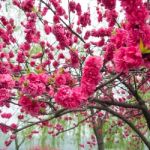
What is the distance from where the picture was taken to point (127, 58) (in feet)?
5.75

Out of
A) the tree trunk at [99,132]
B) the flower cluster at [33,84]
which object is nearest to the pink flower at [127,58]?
the flower cluster at [33,84]

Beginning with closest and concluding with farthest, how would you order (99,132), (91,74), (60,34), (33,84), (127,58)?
(127,58)
(91,74)
(33,84)
(60,34)
(99,132)

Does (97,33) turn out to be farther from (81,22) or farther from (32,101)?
(32,101)

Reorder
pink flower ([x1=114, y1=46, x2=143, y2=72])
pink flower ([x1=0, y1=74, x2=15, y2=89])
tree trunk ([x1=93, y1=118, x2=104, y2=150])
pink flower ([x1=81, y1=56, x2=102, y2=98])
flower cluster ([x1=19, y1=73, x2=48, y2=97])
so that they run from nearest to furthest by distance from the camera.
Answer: pink flower ([x1=114, y1=46, x2=143, y2=72]) → pink flower ([x1=81, y1=56, x2=102, y2=98]) → flower cluster ([x1=19, y1=73, x2=48, y2=97]) → pink flower ([x1=0, y1=74, x2=15, y2=89]) → tree trunk ([x1=93, y1=118, x2=104, y2=150])

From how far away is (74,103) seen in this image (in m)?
1.96

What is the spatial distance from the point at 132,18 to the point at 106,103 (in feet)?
6.23

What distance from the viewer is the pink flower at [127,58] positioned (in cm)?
174

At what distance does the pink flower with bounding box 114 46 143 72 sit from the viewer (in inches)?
68.4

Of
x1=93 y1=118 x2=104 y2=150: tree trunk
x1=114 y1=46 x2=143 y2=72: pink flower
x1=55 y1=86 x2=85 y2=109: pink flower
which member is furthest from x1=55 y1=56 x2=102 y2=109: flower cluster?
x1=93 y1=118 x2=104 y2=150: tree trunk

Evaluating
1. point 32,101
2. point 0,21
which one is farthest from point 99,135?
point 32,101

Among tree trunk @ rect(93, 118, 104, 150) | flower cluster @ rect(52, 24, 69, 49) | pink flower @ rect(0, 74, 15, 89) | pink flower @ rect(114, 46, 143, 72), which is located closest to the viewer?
pink flower @ rect(114, 46, 143, 72)

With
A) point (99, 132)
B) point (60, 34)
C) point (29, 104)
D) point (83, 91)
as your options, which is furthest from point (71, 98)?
point (99, 132)

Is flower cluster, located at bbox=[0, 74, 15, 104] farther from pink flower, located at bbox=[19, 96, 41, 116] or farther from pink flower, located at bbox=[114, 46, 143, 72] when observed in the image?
pink flower, located at bbox=[114, 46, 143, 72]

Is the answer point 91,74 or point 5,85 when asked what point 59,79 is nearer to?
point 5,85
